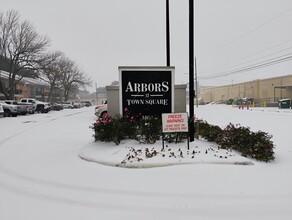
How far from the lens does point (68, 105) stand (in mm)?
49688

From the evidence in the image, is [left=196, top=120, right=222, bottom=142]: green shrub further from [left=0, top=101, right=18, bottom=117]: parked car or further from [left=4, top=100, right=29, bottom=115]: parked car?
[left=4, top=100, right=29, bottom=115]: parked car

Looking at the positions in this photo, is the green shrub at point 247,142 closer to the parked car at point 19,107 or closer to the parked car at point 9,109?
the parked car at point 9,109

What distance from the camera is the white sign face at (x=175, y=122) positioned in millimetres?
5766

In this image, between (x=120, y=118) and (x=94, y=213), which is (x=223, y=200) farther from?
(x=120, y=118)

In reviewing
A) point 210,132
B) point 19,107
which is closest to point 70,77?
point 19,107

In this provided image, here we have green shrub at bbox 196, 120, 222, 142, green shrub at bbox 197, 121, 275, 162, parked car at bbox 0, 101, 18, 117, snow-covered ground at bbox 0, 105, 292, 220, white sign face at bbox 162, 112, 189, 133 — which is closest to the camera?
snow-covered ground at bbox 0, 105, 292, 220

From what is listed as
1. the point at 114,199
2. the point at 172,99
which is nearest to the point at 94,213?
the point at 114,199

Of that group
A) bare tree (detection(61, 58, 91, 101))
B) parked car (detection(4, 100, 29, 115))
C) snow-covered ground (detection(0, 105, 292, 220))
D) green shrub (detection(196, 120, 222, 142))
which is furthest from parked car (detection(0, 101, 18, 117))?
bare tree (detection(61, 58, 91, 101))

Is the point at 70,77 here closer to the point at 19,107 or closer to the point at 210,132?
the point at 19,107

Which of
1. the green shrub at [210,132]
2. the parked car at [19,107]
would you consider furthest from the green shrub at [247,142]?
the parked car at [19,107]

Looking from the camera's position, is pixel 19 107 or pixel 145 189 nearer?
pixel 145 189

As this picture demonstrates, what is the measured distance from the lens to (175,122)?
19.1ft

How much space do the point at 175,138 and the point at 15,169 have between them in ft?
14.2

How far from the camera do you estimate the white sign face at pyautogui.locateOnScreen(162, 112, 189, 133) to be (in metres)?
5.77
